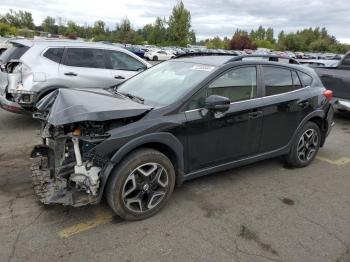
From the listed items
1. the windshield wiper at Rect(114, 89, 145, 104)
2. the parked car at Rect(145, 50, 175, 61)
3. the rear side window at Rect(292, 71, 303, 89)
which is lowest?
the parked car at Rect(145, 50, 175, 61)

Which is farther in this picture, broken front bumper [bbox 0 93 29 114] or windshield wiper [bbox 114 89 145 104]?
broken front bumper [bbox 0 93 29 114]

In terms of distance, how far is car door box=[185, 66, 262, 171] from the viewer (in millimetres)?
3705

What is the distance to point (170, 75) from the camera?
14.1 ft

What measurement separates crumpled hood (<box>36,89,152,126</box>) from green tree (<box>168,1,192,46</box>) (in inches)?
2468

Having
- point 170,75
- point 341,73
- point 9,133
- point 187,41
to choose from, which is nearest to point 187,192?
point 170,75

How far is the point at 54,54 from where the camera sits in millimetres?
6766

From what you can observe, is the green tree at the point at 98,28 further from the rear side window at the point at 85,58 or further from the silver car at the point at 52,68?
the rear side window at the point at 85,58

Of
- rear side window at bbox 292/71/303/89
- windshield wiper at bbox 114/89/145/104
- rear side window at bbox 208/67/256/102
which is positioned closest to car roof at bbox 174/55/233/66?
rear side window at bbox 208/67/256/102

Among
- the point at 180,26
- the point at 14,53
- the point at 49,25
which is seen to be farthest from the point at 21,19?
the point at 14,53

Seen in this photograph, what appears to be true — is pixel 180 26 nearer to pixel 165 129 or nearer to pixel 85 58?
pixel 85 58

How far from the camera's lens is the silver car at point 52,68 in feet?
20.4

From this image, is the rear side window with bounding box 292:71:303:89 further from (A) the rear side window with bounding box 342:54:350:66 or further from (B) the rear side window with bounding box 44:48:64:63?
(A) the rear side window with bounding box 342:54:350:66

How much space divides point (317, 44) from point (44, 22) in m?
85.1

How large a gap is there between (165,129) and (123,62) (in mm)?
4647
